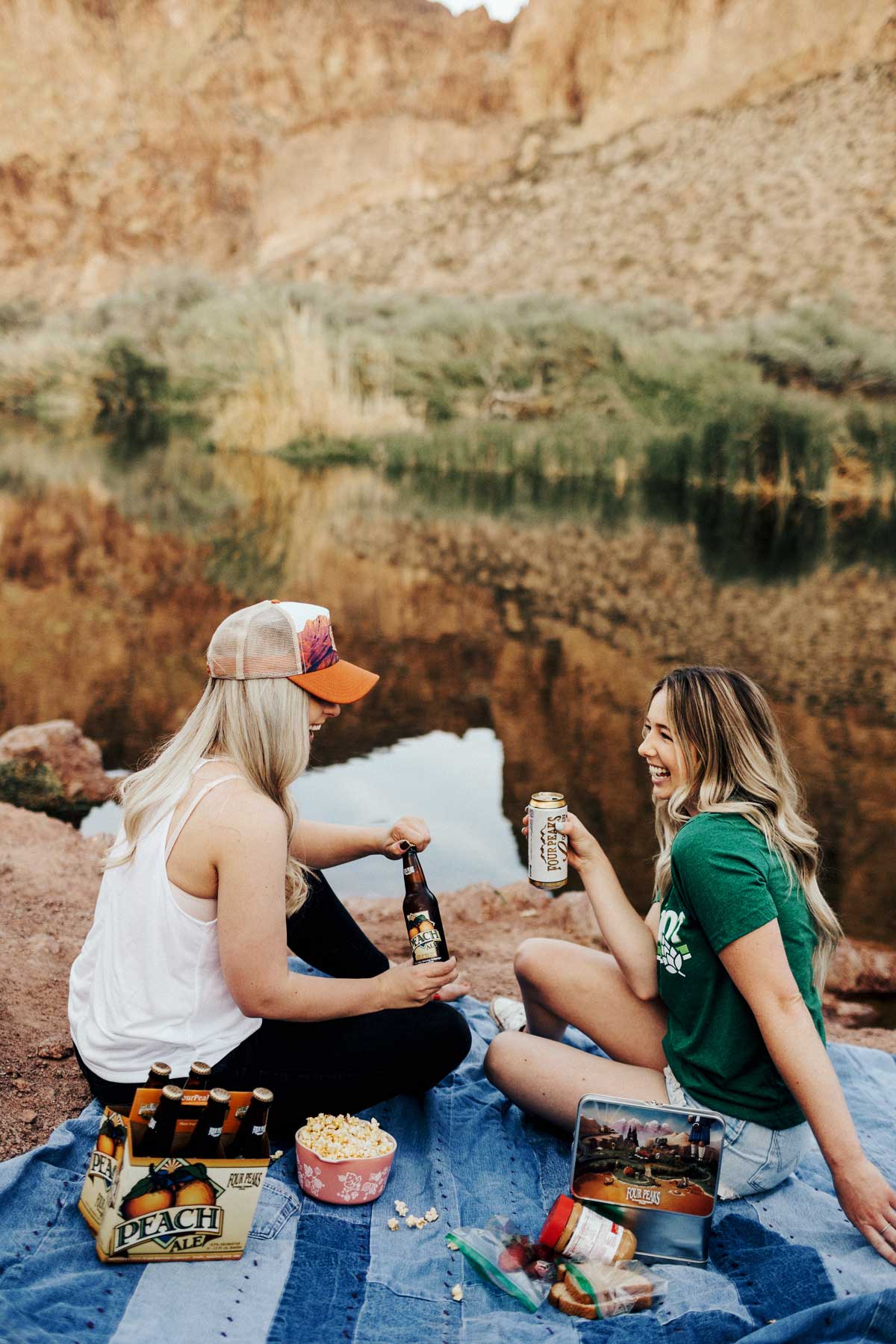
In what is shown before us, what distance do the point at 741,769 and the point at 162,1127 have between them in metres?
1.15

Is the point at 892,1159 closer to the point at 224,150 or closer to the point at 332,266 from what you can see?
the point at 332,266

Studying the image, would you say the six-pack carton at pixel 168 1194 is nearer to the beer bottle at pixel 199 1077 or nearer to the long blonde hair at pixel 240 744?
the beer bottle at pixel 199 1077

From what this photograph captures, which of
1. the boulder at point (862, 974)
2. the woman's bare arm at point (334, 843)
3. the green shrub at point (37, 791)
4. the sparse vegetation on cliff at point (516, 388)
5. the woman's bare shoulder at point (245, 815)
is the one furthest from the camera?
the sparse vegetation on cliff at point (516, 388)

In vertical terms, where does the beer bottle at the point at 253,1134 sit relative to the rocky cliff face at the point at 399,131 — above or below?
below

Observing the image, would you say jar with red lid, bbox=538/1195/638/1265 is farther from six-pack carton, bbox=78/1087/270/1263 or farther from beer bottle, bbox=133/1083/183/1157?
beer bottle, bbox=133/1083/183/1157

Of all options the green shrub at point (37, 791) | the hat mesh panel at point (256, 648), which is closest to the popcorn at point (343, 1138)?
the hat mesh panel at point (256, 648)

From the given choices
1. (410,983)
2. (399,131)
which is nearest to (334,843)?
(410,983)

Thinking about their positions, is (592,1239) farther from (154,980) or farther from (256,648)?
(256,648)

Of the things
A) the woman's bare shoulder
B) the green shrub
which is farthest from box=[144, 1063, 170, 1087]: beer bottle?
the green shrub

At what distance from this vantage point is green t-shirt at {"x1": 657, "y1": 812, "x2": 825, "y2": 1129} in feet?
6.29

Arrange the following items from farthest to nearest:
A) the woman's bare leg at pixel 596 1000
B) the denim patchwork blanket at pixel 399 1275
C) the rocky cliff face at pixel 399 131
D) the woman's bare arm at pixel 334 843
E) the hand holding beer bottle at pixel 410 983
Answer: the rocky cliff face at pixel 399 131, the woman's bare arm at pixel 334 843, the woman's bare leg at pixel 596 1000, the hand holding beer bottle at pixel 410 983, the denim patchwork blanket at pixel 399 1275

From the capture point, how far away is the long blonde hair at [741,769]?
6.77 feet

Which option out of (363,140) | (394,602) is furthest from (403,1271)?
(363,140)

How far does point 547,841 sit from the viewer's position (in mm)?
2344
